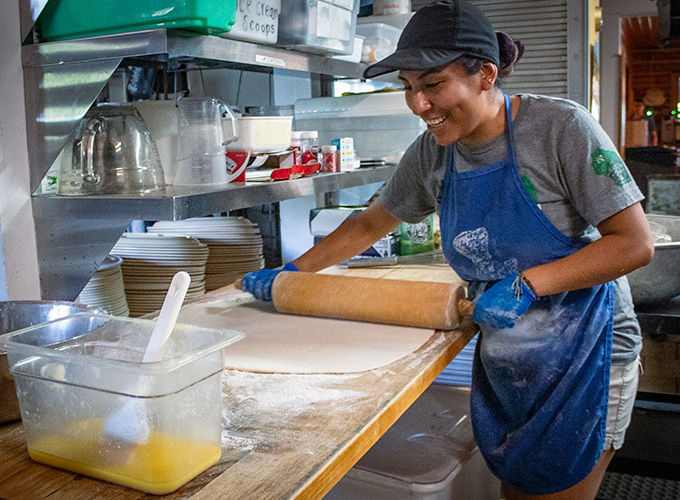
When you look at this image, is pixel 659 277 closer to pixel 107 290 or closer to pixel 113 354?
pixel 107 290

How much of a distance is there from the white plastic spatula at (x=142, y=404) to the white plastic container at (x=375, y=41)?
192 centimetres

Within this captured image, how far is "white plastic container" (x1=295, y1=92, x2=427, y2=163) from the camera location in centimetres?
306

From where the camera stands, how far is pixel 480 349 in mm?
2043

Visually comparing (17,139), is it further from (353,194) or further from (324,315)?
(353,194)

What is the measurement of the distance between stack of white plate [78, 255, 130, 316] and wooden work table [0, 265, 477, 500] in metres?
0.80

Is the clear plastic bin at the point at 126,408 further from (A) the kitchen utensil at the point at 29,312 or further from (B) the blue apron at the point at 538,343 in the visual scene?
(B) the blue apron at the point at 538,343

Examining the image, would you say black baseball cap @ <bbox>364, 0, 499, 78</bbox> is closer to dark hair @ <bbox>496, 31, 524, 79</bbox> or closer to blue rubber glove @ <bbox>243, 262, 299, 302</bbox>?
dark hair @ <bbox>496, 31, 524, 79</bbox>

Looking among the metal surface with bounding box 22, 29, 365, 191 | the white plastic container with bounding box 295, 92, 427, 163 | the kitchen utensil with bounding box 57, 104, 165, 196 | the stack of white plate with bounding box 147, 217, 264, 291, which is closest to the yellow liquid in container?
the kitchen utensil with bounding box 57, 104, 165, 196

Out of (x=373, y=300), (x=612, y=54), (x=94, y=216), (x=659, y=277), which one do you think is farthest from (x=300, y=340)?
(x=612, y=54)

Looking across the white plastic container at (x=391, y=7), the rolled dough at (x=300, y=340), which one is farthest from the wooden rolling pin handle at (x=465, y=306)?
the white plastic container at (x=391, y=7)

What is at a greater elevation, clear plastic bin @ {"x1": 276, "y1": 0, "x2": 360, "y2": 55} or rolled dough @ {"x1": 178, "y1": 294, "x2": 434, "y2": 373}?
clear plastic bin @ {"x1": 276, "y1": 0, "x2": 360, "y2": 55}

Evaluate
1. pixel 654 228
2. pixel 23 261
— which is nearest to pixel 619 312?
pixel 654 228

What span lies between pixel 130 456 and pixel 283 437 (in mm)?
278

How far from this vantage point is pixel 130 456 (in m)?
1.00
